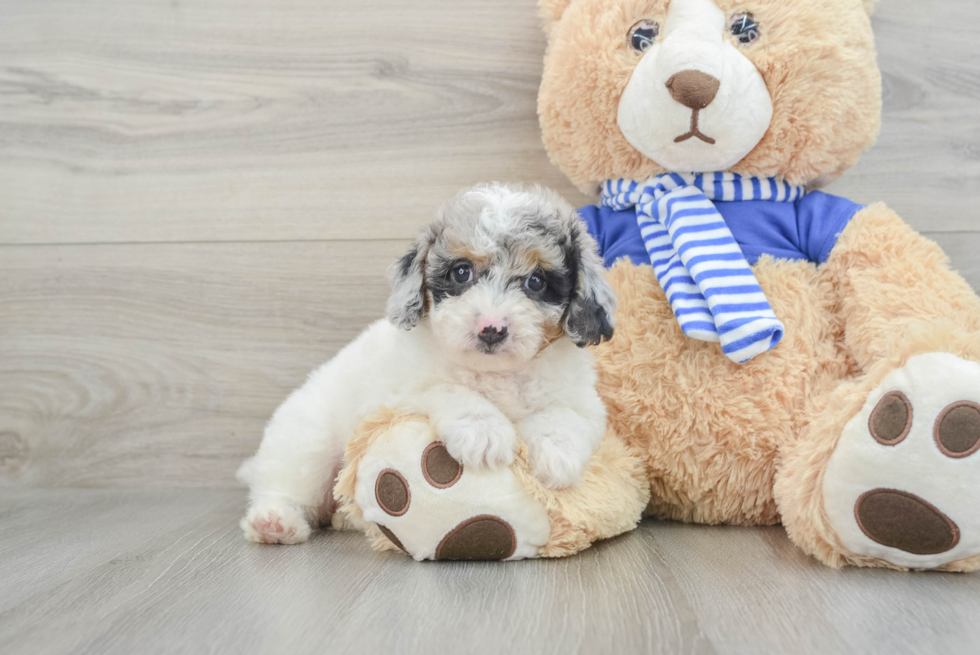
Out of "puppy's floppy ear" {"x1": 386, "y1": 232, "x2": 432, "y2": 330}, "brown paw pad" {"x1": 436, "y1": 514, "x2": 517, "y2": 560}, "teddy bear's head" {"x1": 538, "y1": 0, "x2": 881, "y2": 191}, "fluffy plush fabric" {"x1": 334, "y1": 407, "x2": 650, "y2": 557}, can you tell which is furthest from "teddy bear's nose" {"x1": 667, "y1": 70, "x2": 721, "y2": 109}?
"brown paw pad" {"x1": 436, "y1": 514, "x2": 517, "y2": 560}

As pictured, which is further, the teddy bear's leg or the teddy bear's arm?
the teddy bear's arm

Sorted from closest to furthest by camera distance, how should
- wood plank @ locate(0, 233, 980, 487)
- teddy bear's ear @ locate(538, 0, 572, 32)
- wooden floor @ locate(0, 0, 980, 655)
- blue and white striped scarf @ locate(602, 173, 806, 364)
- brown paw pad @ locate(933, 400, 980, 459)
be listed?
brown paw pad @ locate(933, 400, 980, 459) < blue and white striped scarf @ locate(602, 173, 806, 364) < teddy bear's ear @ locate(538, 0, 572, 32) < wooden floor @ locate(0, 0, 980, 655) < wood plank @ locate(0, 233, 980, 487)

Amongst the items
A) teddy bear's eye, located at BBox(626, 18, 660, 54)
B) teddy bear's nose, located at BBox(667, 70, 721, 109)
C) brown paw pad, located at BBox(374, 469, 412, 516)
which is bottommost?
brown paw pad, located at BBox(374, 469, 412, 516)

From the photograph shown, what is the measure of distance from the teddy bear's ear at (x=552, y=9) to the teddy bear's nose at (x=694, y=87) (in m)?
0.48

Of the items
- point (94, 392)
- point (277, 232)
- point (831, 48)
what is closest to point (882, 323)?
point (831, 48)

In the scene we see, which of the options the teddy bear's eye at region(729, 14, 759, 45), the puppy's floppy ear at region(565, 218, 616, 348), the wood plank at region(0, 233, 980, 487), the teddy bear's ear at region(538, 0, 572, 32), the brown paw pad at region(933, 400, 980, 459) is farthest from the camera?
the wood plank at region(0, 233, 980, 487)

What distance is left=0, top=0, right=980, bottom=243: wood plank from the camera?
7.20 feet

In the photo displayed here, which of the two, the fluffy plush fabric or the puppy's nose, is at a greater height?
the puppy's nose

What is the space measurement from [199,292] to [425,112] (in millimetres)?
886

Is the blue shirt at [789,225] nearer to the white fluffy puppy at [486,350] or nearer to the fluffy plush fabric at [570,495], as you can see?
the white fluffy puppy at [486,350]

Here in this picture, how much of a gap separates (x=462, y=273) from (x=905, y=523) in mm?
933

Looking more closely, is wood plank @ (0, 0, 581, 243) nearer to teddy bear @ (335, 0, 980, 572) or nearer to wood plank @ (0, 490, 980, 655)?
teddy bear @ (335, 0, 980, 572)

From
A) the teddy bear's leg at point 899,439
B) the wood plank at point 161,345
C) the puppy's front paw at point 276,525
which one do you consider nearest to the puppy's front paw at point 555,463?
the teddy bear's leg at point 899,439

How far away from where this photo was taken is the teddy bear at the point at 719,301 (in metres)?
1.43
